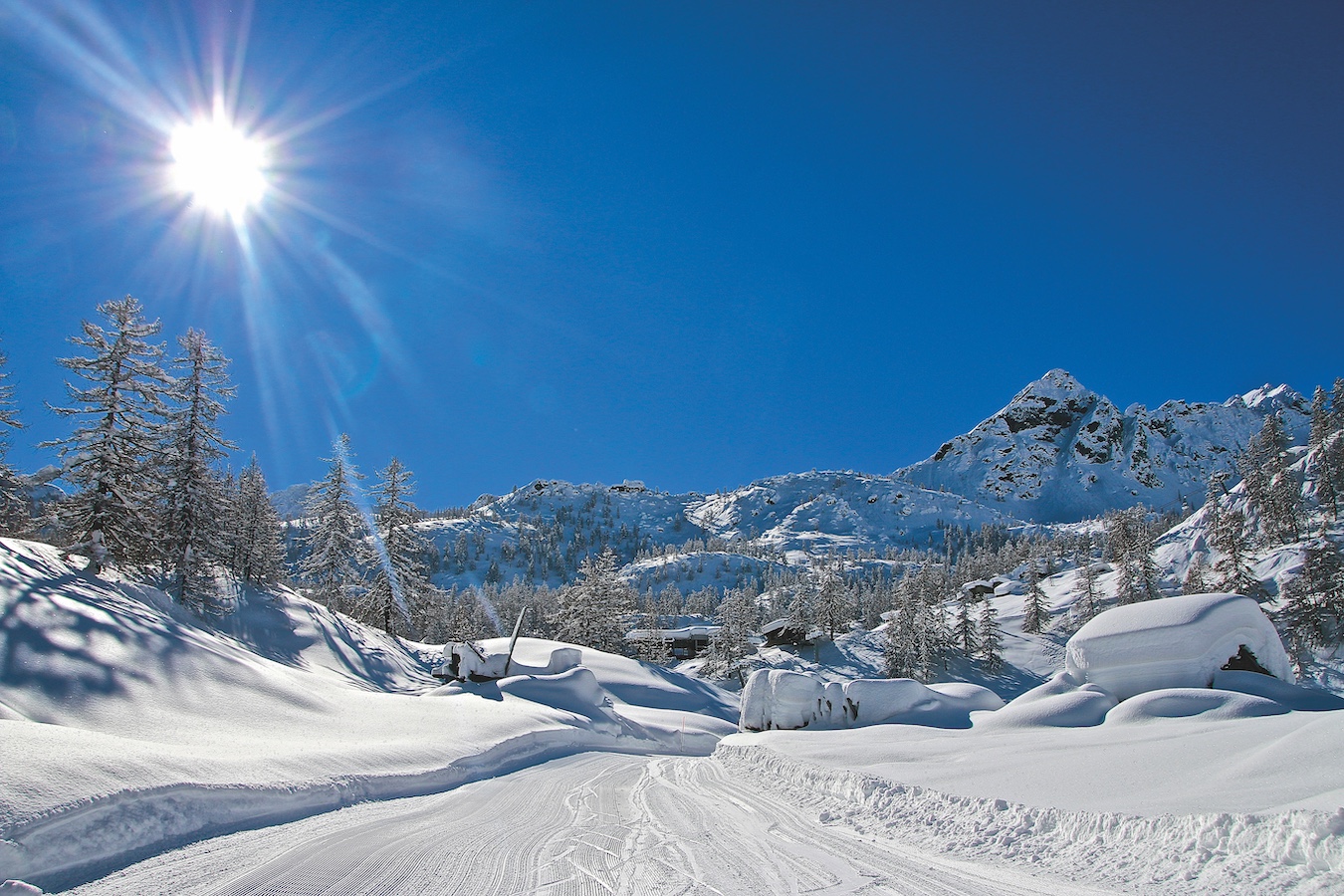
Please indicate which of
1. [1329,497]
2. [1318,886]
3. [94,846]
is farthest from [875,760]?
[1329,497]

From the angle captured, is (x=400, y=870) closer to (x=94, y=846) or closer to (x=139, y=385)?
(x=94, y=846)

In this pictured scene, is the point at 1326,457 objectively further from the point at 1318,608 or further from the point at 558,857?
the point at 558,857

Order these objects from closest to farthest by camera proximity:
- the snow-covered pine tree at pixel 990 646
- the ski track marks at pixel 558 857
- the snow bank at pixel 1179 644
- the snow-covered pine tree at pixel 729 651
Result: the ski track marks at pixel 558 857, the snow bank at pixel 1179 644, the snow-covered pine tree at pixel 729 651, the snow-covered pine tree at pixel 990 646

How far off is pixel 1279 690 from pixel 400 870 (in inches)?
689

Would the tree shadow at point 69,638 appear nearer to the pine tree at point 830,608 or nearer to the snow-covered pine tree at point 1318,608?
the snow-covered pine tree at point 1318,608

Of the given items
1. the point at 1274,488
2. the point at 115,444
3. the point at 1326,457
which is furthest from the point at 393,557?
the point at 1326,457

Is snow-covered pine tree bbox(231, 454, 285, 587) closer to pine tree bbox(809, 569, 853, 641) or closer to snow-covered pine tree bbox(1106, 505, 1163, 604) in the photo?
pine tree bbox(809, 569, 853, 641)

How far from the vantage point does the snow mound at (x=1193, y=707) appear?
10883mm

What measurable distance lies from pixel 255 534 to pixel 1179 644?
41.2 meters

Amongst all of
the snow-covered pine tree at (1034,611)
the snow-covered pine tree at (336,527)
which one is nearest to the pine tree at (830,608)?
the snow-covered pine tree at (1034,611)

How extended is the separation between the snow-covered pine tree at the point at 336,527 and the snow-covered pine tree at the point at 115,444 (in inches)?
574

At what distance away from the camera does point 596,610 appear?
49.8m

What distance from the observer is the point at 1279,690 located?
13.6 m

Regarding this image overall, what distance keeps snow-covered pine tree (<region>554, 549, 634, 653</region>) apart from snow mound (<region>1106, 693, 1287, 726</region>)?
1597 inches
